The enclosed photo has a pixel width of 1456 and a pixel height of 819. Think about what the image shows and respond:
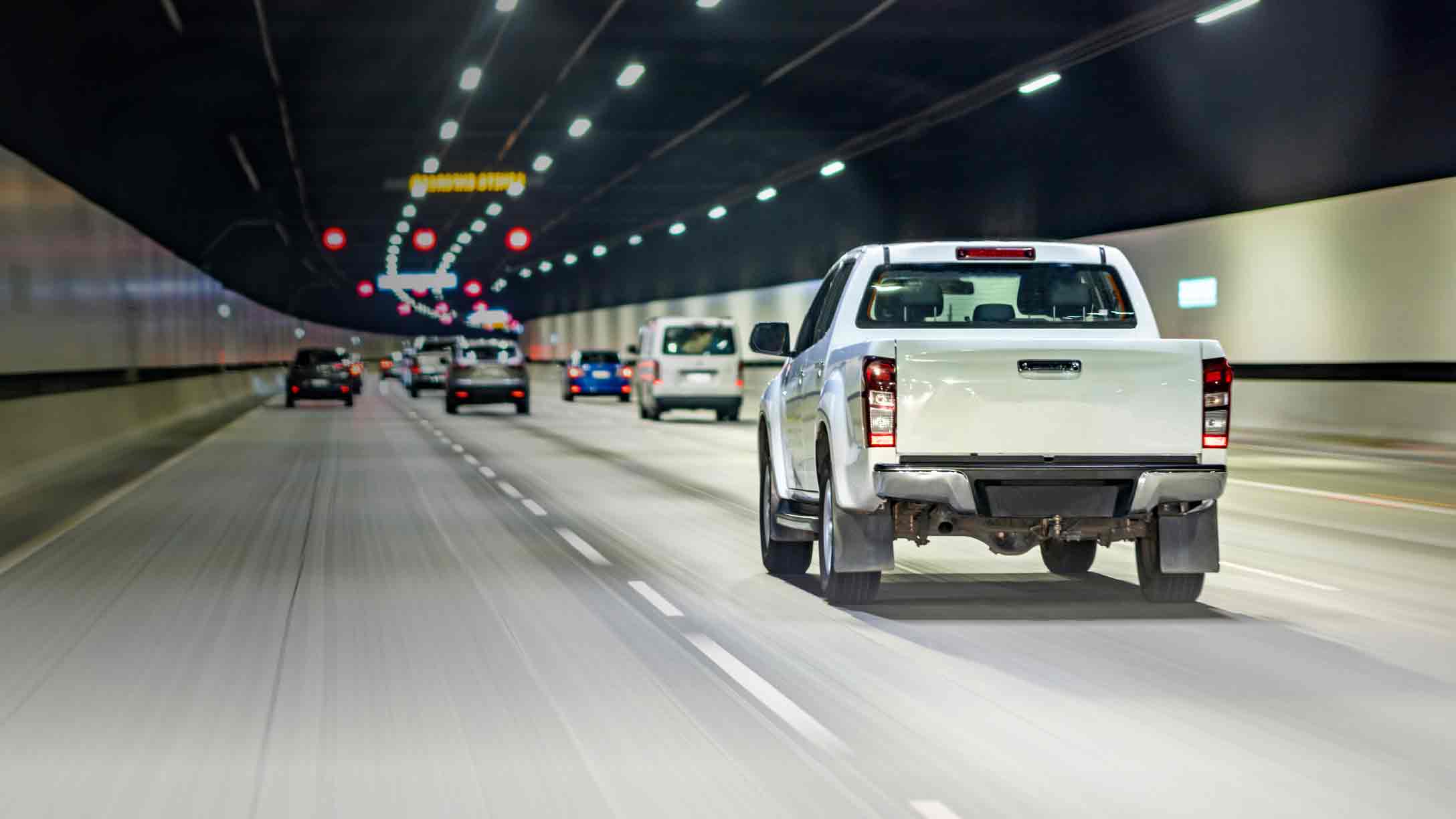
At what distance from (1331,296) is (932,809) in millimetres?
25824

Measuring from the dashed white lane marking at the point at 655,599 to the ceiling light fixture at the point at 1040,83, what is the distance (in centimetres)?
1906

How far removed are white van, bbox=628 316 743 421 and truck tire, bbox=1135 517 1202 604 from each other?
Result: 3220cm

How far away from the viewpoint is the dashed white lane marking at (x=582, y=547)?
14922mm

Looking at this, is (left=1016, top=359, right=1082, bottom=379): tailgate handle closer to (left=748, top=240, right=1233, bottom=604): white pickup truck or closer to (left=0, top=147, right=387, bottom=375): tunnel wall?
(left=748, top=240, right=1233, bottom=604): white pickup truck

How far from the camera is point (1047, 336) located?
12.1 meters

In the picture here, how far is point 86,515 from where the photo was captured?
1964cm

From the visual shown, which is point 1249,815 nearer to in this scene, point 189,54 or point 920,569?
point 920,569

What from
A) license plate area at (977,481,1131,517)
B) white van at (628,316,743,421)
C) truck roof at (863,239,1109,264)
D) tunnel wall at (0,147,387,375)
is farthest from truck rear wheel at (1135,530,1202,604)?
white van at (628,316,743,421)

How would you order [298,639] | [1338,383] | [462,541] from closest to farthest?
[298,639], [462,541], [1338,383]

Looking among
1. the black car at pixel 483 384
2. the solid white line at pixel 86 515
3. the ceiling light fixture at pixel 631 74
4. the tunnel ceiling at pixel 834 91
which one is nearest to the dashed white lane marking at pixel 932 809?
the solid white line at pixel 86 515

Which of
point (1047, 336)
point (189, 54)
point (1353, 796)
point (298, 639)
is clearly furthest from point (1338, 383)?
point (1353, 796)

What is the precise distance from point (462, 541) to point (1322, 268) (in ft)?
61.1

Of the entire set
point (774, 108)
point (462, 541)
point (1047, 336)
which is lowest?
point (462, 541)

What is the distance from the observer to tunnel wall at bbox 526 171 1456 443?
93.3ft
